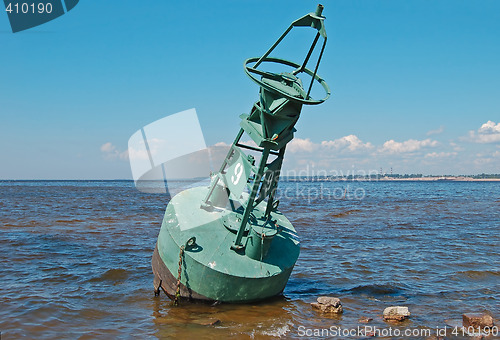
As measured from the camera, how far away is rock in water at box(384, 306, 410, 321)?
6922 millimetres

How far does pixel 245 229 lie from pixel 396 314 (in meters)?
2.99

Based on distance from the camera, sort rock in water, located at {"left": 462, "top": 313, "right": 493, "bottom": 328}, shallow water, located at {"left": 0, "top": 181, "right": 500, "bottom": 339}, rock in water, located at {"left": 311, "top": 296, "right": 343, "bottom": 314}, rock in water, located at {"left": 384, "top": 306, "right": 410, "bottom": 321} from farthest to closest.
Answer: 1. rock in water, located at {"left": 311, "top": 296, "right": 343, "bottom": 314}
2. rock in water, located at {"left": 384, "top": 306, "right": 410, "bottom": 321}
3. shallow water, located at {"left": 0, "top": 181, "right": 500, "bottom": 339}
4. rock in water, located at {"left": 462, "top": 313, "right": 493, "bottom": 328}

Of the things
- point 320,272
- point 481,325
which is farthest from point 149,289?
point 481,325

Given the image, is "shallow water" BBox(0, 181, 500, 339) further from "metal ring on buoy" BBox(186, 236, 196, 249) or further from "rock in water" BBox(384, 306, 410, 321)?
"metal ring on buoy" BBox(186, 236, 196, 249)

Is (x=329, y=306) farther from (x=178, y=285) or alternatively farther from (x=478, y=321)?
(x=178, y=285)

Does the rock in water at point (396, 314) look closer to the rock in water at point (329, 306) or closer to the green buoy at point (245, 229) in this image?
the rock in water at point (329, 306)

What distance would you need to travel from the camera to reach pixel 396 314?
274 inches

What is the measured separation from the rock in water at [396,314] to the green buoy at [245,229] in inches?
73.7

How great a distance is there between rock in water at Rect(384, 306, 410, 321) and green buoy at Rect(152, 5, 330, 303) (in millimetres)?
1873

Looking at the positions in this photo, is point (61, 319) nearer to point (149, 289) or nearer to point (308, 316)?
point (149, 289)

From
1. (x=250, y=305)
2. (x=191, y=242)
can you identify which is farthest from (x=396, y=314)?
(x=191, y=242)

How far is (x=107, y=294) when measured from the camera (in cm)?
866

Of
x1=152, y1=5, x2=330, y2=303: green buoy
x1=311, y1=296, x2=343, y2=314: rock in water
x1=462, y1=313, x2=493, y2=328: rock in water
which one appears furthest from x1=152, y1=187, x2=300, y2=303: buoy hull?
x1=462, y1=313, x2=493, y2=328: rock in water

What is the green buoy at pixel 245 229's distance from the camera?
6.57m
